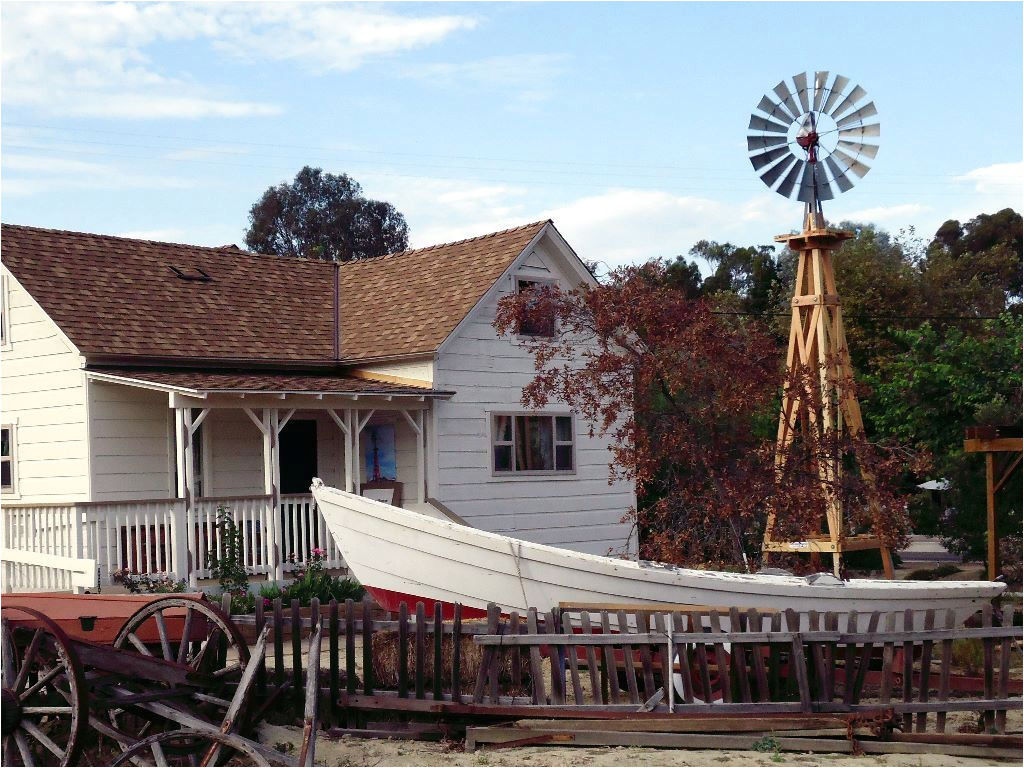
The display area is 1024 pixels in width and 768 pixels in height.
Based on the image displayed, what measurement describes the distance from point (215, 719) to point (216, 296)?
13903mm

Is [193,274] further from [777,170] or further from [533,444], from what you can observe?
[777,170]

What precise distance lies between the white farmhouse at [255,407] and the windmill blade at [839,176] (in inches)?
190

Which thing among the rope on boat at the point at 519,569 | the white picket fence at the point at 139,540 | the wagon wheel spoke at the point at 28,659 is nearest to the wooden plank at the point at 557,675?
the rope on boat at the point at 519,569

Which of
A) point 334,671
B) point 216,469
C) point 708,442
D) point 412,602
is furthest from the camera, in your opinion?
point 216,469

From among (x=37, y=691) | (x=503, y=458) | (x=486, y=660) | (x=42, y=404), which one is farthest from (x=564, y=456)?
(x=37, y=691)

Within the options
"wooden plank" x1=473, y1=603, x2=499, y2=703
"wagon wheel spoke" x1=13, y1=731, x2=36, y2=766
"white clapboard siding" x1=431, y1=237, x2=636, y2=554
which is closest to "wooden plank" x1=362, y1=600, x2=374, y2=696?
"wooden plank" x1=473, y1=603, x2=499, y2=703

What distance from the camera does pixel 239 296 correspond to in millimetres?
23203

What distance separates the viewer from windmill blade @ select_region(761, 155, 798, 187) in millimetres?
22078

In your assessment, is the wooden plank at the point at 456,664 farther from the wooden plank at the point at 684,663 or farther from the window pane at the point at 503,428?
the window pane at the point at 503,428

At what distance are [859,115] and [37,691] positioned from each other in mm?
17234

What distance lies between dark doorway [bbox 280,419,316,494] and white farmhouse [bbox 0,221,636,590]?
0.04 m

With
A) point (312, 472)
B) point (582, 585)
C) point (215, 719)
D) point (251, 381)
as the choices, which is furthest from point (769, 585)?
point (312, 472)

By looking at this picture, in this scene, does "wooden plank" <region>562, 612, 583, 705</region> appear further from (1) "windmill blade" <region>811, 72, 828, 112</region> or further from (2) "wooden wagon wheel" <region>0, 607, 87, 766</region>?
(1) "windmill blade" <region>811, 72, 828, 112</region>

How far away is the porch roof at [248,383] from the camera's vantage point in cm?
1803
